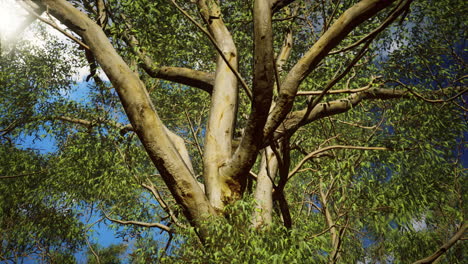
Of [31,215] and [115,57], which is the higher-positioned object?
[31,215]

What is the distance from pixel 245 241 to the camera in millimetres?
2748

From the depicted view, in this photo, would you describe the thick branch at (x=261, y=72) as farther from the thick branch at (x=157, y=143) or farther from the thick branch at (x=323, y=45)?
the thick branch at (x=157, y=143)

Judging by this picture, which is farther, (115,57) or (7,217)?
(7,217)

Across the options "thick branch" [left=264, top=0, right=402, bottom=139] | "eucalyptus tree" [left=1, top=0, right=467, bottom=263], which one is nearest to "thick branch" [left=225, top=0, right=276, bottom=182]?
"eucalyptus tree" [left=1, top=0, right=467, bottom=263]

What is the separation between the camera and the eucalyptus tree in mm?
2555

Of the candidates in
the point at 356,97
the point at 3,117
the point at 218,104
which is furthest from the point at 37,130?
the point at 356,97

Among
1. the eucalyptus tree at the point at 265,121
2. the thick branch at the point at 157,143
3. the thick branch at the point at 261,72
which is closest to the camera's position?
the thick branch at the point at 261,72

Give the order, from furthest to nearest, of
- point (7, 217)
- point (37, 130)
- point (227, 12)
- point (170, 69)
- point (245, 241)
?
point (7, 217) → point (37, 130) → point (227, 12) → point (170, 69) → point (245, 241)

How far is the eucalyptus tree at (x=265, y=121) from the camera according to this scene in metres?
2.55

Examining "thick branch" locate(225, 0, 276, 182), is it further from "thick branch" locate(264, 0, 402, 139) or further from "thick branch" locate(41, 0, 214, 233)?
"thick branch" locate(41, 0, 214, 233)

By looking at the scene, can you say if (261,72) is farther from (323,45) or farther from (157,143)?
(157,143)

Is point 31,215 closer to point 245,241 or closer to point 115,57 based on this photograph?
point 115,57

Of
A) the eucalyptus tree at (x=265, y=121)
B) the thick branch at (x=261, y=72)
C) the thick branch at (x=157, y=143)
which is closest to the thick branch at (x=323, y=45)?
the eucalyptus tree at (x=265, y=121)

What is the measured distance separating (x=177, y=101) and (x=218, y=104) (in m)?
3.97
